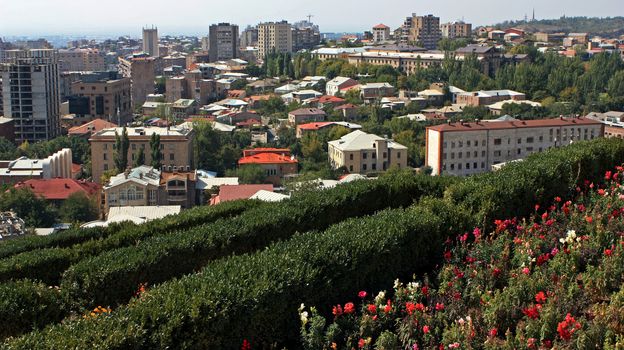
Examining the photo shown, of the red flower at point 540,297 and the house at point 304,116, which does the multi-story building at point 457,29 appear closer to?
the house at point 304,116

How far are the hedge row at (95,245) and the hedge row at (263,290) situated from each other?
92.1 inches

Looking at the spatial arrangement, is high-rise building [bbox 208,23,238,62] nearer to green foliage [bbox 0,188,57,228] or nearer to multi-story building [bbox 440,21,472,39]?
multi-story building [bbox 440,21,472,39]

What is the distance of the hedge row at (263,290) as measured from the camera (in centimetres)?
431

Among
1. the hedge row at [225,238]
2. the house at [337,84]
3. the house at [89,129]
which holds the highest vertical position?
the hedge row at [225,238]

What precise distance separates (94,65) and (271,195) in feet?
238

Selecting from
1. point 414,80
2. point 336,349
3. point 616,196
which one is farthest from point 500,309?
point 414,80

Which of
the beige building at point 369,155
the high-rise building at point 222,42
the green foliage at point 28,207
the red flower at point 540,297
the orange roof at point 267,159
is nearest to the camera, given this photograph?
the red flower at point 540,297

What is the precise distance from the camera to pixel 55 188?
2381cm

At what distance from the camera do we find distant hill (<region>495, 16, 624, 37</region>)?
415 feet

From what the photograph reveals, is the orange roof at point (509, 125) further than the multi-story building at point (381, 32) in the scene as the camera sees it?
No

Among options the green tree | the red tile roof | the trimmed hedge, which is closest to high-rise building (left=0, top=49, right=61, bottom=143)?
the red tile roof

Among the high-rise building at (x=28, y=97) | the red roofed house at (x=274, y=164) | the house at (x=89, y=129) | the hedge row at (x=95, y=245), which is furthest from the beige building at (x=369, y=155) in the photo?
the hedge row at (x=95, y=245)

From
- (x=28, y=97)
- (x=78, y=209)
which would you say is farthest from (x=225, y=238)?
(x=28, y=97)

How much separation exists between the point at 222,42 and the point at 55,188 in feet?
205
